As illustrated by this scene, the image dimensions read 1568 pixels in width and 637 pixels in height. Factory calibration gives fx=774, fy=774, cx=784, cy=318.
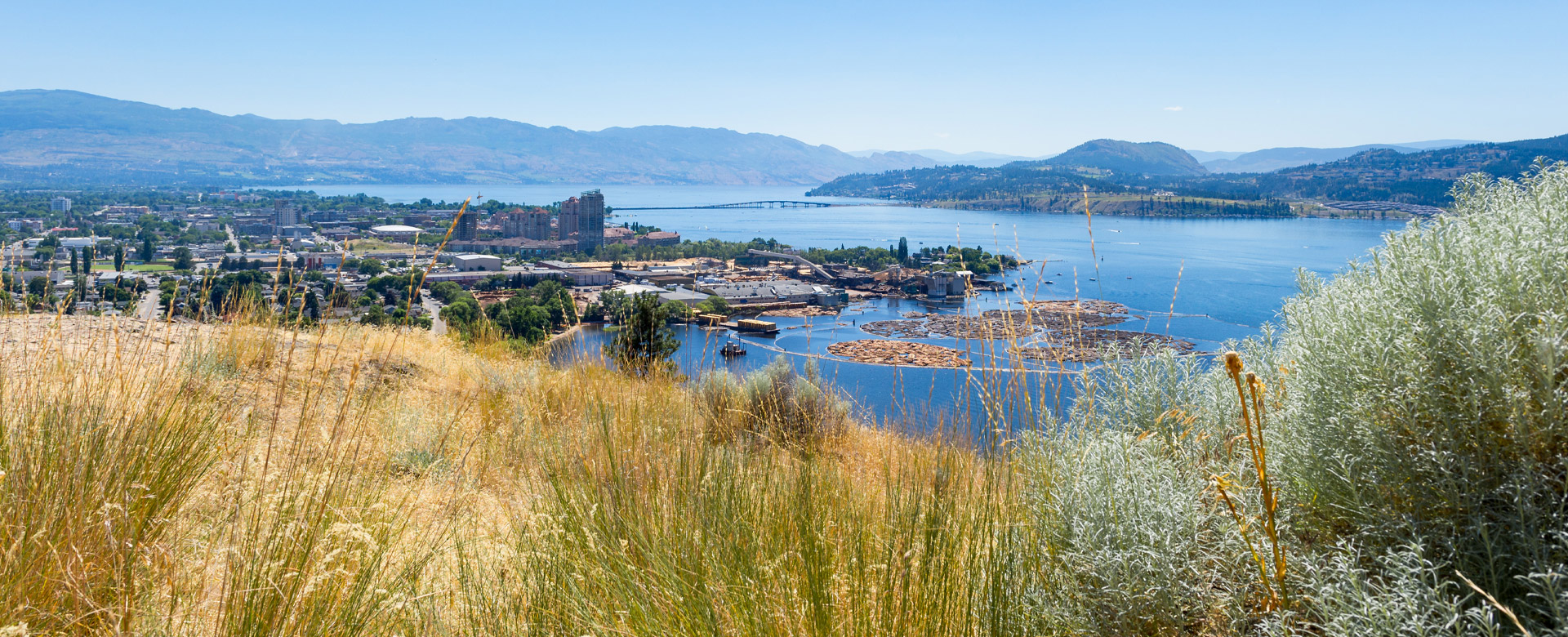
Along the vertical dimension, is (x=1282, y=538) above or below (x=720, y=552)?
above

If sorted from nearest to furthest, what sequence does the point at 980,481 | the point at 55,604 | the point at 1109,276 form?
the point at 55,604, the point at 980,481, the point at 1109,276

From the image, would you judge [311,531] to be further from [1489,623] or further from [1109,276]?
[1109,276]

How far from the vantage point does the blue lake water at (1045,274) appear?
2453mm

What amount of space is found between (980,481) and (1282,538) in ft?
2.28

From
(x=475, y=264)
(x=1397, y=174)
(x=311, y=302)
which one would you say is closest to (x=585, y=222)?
(x=475, y=264)

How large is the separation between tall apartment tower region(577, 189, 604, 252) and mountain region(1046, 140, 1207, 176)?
129207 mm

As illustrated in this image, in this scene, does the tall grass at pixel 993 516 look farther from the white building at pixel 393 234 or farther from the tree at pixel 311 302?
the white building at pixel 393 234

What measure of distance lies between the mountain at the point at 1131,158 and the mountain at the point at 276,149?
85841mm

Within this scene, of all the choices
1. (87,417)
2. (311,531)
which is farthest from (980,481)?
(87,417)

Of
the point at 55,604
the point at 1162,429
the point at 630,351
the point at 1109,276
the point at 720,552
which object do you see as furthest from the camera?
the point at 1109,276

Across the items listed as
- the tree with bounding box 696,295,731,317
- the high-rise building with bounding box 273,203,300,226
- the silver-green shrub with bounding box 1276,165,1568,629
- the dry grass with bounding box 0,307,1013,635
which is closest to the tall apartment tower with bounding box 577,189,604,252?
the high-rise building with bounding box 273,203,300,226

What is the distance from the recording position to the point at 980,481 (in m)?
1.90

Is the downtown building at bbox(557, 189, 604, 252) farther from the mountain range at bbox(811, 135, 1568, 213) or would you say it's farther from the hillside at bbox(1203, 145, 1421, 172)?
the hillside at bbox(1203, 145, 1421, 172)

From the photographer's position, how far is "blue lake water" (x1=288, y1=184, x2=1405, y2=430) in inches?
96.6
